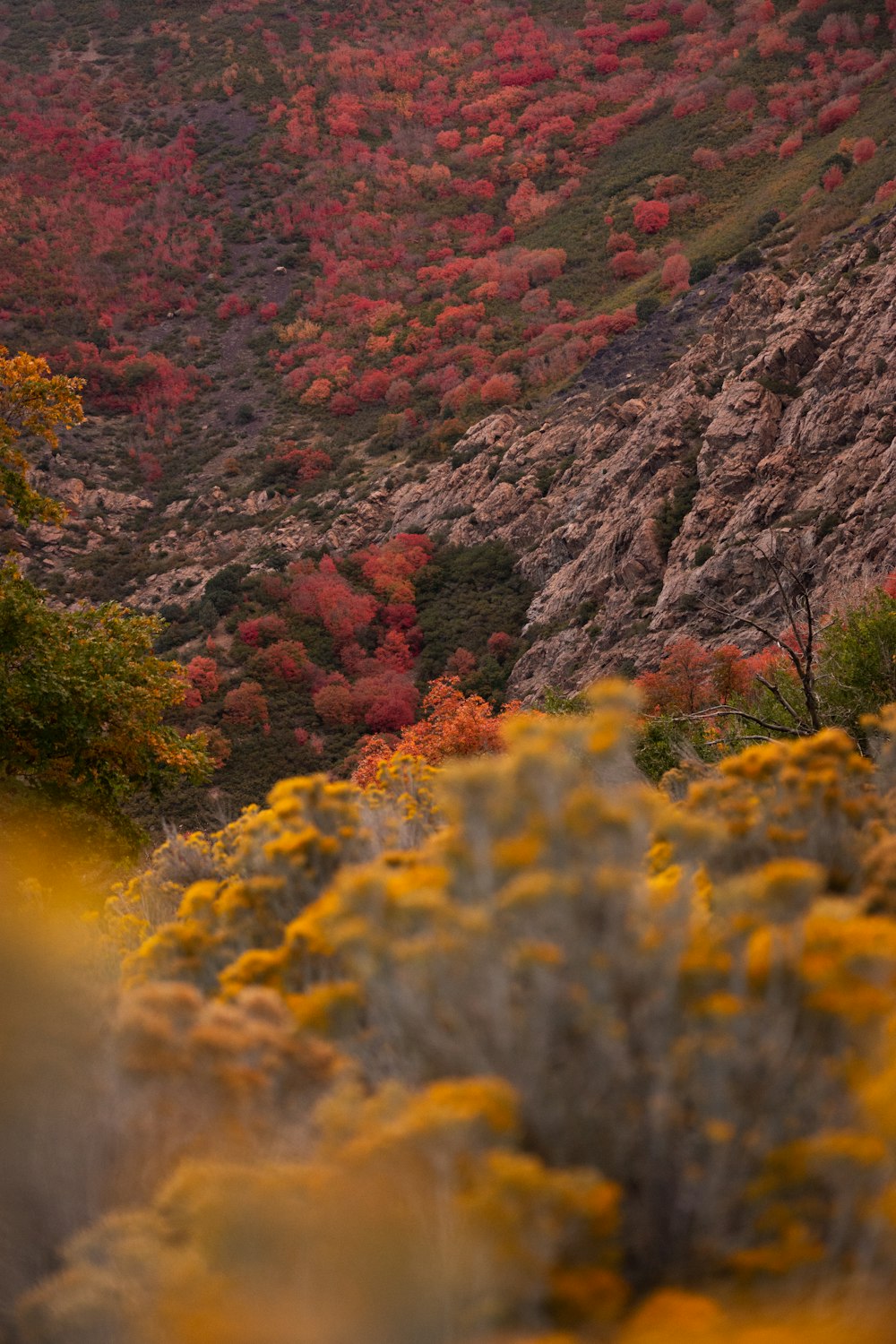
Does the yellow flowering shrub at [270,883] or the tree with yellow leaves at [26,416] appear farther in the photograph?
the tree with yellow leaves at [26,416]

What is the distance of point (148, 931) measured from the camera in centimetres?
390

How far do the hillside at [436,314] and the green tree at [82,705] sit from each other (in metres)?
15.6

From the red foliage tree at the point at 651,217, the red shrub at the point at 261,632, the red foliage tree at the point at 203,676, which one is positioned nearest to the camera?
the red foliage tree at the point at 203,676

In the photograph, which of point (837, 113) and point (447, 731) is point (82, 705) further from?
point (837, 113)

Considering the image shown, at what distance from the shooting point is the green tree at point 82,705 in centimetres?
881

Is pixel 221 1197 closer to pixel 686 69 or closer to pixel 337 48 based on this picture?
pixel 686 69

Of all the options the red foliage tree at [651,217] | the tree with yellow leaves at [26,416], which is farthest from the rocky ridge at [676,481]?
the tree with yellow leaves at [26,416]

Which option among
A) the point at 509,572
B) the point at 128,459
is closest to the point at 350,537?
the point at 509,572

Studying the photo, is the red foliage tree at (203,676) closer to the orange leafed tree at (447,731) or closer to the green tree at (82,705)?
the orange leafed tree at (447,731)

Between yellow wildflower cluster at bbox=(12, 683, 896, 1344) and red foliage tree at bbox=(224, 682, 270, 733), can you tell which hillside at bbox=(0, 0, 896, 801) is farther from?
yellow wildflower cluster at bbox=(12, 683, 896, 1344)

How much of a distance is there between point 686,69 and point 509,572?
4741 centimetres

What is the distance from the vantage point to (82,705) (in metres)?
9.02

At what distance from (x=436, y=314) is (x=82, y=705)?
49.4 meters

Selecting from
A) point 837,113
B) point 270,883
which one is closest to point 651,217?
point 837,113
